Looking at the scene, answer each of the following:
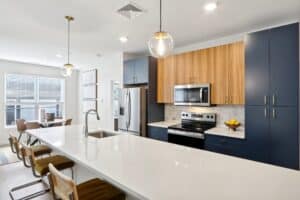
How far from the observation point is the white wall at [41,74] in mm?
5652

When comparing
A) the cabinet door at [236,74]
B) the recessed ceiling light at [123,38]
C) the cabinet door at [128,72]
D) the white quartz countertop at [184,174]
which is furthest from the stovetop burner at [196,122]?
the recessed ceiling light at [123,38]

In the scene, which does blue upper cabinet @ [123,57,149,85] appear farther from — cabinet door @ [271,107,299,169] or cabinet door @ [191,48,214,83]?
cabinet door @ [271,107,299,169]

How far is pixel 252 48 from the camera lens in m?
2.78

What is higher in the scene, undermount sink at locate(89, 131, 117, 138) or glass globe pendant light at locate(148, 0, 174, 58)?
glass globe pendant light at locate(148, 0, 174, 58)

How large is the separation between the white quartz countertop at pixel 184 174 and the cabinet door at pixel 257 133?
4.59 feet

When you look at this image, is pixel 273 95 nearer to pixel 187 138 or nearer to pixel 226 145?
pixel 226 145

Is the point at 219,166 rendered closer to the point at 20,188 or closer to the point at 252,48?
the point at 252,48

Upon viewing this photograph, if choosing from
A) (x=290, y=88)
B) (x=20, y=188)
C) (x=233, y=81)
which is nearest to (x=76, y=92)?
(x=20, y=188)

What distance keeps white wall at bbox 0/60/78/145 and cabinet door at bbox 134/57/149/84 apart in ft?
12.9

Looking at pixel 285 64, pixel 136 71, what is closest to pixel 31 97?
pixel 136 71

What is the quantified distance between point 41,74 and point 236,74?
625 centimetres

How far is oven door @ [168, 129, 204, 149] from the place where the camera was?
326 cm

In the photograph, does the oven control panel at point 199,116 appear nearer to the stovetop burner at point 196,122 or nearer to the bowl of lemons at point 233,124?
the stovetop burner at point 196,122

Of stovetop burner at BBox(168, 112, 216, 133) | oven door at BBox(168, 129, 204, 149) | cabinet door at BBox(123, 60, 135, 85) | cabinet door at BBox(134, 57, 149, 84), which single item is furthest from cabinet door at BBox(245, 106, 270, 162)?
cabinet door at BBox(123, 60, 135, 85)
